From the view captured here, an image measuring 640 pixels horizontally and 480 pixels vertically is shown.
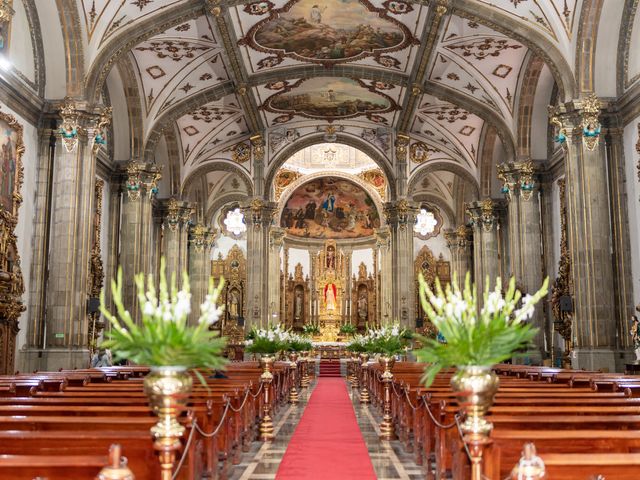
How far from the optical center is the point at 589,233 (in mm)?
15945

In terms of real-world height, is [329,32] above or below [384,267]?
above

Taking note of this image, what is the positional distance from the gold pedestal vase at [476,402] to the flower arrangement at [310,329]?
107ft

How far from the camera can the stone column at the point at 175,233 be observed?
2842 centimetres

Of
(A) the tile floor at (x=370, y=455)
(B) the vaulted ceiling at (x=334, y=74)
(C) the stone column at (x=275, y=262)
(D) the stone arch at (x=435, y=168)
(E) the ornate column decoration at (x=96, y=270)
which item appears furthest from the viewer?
(C) the stone column at (x=275, y=262)

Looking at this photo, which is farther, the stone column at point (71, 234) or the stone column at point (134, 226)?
the stone column at point (134, 226)

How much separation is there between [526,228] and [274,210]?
458 inches

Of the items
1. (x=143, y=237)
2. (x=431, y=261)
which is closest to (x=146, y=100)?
(x=143, y=237)

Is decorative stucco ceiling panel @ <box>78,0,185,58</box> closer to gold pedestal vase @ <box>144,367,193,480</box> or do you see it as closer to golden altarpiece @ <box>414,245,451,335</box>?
gold pedestal vase @ <box>144,367,193,480</box>

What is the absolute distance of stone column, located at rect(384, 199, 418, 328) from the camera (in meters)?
28.9

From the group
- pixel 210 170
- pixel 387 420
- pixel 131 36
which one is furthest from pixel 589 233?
pixel 210 170

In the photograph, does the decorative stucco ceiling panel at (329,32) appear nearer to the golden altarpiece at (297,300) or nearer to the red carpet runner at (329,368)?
the red carpet runner at (329,368)

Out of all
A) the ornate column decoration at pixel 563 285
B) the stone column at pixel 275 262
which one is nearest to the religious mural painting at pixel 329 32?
the ornate column decoration at pixel 563 285

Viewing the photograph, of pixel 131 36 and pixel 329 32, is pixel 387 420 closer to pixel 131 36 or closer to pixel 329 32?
pixel 131 36

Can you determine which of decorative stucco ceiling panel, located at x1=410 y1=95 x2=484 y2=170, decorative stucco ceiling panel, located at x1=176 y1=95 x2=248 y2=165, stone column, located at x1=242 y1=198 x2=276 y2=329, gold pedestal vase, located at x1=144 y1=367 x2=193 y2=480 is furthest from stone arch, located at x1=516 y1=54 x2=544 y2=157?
gold pedestal vase, located at x1=144 y1=367 x2=193 y2=480
